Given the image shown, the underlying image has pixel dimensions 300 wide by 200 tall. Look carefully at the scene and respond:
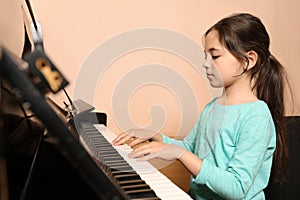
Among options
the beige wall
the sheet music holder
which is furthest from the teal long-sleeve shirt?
the sheet music holder

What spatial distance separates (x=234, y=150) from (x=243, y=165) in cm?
10

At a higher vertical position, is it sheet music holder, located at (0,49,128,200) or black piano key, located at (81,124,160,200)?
sheet music holder, located at (0,49,128,200)

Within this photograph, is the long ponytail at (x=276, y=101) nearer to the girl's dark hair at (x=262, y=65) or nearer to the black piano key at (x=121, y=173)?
the girl's dark hair at (x=262, y=65)

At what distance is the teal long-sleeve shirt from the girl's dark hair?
2.9 inches

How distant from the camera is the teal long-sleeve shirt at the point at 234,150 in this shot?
795 mm

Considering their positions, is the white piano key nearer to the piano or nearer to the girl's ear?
the piano

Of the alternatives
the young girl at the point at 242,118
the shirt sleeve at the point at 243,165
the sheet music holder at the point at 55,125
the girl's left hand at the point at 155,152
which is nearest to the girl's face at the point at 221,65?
the young girl at the point at 242,118

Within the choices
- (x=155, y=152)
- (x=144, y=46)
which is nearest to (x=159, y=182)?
(x=155, y=152)

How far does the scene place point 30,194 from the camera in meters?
0.45

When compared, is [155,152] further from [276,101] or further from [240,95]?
[276,101]

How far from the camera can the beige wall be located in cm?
139

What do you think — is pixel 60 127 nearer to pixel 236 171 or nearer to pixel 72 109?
pixel 236 171

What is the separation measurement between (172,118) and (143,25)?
1.17ft

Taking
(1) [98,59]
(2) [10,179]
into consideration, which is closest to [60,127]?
(2) [10,179]
